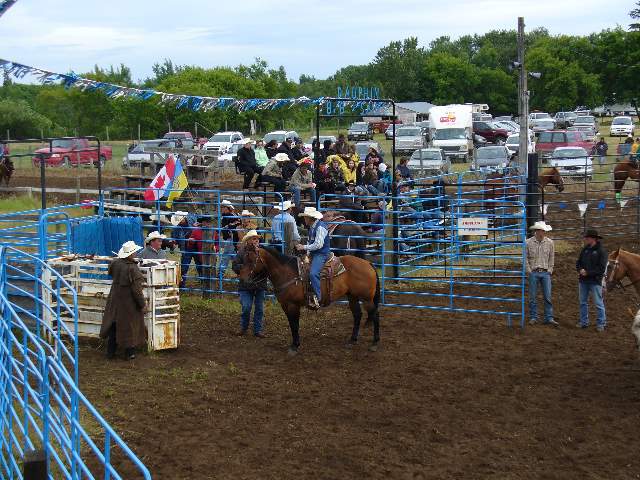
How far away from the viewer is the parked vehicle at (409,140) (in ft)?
139

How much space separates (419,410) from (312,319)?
202 inches

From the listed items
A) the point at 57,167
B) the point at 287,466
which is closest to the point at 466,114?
the point at 57,167

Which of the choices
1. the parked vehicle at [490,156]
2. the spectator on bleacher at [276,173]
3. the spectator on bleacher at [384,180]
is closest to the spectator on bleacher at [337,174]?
the spectator on bleacher at [384,180]

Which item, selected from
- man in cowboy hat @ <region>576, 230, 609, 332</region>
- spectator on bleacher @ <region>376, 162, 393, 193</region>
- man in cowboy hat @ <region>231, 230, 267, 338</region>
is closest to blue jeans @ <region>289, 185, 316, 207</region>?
spectator on bleacher @ <region>376, 162, 393, 193</region>

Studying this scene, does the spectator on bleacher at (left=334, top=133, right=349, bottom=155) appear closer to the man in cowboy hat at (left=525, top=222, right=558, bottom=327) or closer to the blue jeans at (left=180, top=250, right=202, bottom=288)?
the blue jeans at (left=180, top=250, right=202, bottom=288)

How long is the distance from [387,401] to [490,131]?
42.6m

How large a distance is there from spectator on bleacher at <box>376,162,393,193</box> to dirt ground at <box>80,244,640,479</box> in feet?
17.8

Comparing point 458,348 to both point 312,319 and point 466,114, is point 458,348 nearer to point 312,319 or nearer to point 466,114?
point 312,319

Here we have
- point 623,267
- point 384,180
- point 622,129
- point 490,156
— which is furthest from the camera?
point 622,129

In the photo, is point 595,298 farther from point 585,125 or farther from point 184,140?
point 585,125

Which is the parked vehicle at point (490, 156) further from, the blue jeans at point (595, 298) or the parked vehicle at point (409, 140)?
the blue jeans at point (595, 298)

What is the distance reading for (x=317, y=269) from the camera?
12906 mm

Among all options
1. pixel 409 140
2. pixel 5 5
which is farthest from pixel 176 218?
pixel 409 140

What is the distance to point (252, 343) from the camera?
44.9 ft
